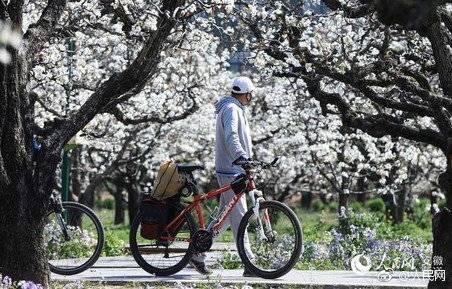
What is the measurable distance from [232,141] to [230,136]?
5 centimetres

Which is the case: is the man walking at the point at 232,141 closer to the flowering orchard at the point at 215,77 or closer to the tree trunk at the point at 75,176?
the flowering orchard at the point at 215,77

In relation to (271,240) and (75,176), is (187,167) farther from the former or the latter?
(75,176)

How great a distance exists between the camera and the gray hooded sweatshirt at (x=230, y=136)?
10.6 metres

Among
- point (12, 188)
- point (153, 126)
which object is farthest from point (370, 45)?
point (153, 126)

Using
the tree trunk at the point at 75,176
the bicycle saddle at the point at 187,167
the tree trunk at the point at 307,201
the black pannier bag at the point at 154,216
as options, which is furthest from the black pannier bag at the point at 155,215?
the tree trunk at the point at 307,201

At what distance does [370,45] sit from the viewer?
38.3ft

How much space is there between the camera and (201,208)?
35.4 feet

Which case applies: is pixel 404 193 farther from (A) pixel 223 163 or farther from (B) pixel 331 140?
(A) pixel 223 163

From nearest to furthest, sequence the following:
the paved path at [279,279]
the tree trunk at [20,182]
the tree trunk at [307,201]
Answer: the tree trunk at [20,182], the paved path at [279,279], the tree trunk at [307,201]

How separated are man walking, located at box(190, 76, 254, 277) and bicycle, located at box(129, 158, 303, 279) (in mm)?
104

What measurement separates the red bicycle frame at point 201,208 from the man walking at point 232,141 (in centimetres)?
6

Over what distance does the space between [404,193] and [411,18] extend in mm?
26721

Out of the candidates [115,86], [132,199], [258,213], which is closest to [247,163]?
[258,213]

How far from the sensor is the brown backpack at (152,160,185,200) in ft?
35.2
